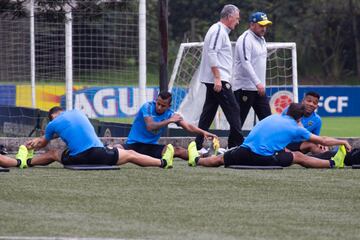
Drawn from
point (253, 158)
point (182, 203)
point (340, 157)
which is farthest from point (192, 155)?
point (182, 203)

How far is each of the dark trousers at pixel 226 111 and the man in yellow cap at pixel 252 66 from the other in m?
0.38

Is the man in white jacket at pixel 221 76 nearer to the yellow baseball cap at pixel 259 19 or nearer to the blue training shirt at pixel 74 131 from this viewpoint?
the yellow baseball cap at pixel 259 19

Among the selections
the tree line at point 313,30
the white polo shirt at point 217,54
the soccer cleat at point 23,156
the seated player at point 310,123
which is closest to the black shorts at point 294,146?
the seated player at point 310,123

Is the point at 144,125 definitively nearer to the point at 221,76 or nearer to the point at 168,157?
the point at 168,157

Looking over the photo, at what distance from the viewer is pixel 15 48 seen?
26.3 meters

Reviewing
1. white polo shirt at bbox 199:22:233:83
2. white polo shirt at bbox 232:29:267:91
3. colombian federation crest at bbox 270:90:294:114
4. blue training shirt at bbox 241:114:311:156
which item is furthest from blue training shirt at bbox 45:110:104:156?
colombian federation crest at bbox 270:90:294:114

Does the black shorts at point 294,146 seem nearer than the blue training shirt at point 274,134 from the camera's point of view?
No

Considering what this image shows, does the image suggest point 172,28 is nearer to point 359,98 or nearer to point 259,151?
point 359,98

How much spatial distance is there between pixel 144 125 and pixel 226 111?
112 cm

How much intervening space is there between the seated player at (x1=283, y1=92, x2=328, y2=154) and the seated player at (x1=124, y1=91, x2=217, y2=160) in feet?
4.64

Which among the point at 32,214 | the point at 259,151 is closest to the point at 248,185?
the point at 259,151

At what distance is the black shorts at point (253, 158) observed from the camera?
14.7m

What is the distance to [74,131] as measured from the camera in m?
14.5

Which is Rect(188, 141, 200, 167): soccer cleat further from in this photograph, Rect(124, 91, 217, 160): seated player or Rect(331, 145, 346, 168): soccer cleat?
Rect(331, 145, 346, 168): soccer cleat
